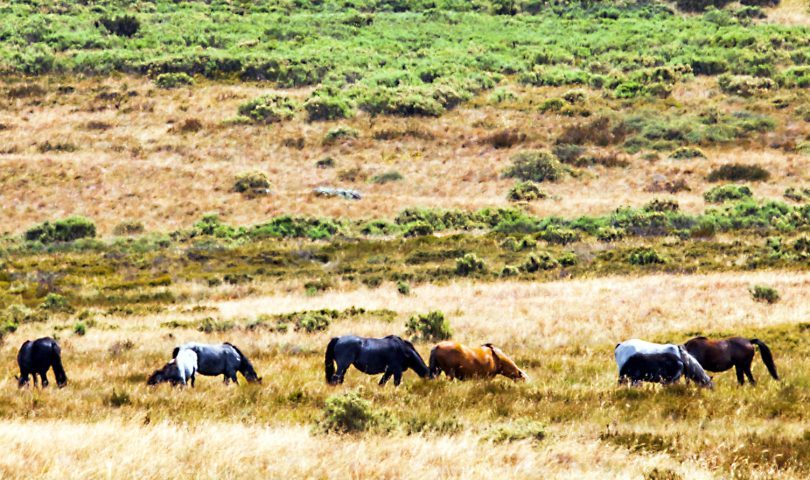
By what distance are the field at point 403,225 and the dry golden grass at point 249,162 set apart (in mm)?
320

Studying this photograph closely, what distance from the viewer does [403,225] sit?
42.6 metres

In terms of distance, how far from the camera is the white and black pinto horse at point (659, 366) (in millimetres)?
10898

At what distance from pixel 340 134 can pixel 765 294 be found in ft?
140

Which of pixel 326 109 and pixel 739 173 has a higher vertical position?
pixel 326 109

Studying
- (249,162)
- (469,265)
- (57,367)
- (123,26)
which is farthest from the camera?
(123,26)

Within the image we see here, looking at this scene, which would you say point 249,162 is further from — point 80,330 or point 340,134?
A: point 80,330

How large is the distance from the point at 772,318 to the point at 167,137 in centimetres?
5019

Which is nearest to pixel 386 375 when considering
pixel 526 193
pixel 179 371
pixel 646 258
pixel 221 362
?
pixel 221 362

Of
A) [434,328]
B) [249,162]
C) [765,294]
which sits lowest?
[249,162]

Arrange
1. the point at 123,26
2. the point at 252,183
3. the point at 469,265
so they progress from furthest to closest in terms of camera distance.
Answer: the point at 123,26
the point at 252,183
the point at 469,265

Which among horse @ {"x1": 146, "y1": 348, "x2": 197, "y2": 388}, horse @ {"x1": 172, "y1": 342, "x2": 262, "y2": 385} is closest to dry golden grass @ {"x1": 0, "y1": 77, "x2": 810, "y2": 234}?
horse @ {"x1": 172, "y1": 342, "x2": 262, "y2": 385}

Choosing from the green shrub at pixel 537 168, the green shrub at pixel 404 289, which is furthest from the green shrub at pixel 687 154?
the green shrub at pixel 404 289

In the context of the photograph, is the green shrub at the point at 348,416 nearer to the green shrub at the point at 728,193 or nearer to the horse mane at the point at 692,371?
the horse mane at the point at 692,371

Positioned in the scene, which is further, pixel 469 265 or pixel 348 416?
pixel 469 265
